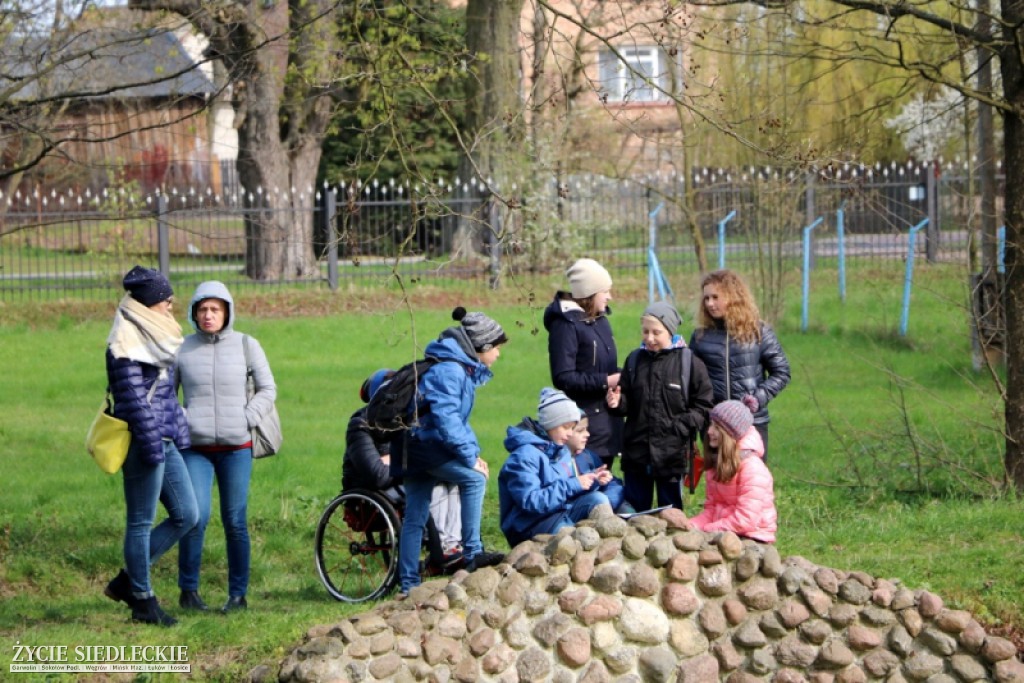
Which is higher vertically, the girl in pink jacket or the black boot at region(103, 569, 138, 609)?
the girl in pink jacket

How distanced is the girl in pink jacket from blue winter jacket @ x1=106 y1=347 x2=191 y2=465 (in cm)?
269

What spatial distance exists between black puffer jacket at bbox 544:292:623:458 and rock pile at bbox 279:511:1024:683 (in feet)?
4.27

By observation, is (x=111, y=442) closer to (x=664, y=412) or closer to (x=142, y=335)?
(x=142, y=335)

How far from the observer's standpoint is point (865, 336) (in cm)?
1669

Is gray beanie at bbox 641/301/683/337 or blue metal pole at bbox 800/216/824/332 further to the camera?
blue metal pole at bbox 800/216/824/332

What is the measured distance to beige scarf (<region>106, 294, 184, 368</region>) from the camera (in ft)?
21.5

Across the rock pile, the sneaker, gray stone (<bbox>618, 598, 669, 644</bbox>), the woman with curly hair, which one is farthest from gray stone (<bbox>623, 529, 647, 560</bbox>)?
the woman with curly hair

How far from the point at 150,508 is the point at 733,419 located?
9.81 feet

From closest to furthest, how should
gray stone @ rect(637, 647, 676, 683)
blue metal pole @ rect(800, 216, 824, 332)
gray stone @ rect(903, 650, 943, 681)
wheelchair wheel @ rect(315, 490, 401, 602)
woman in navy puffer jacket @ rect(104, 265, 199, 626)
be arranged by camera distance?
gray stone @ rect(637, 647, 676, 683)
gray stone @ rect(903, 650, 943, 681)
woman in navy puffer jacket @ rect(104, 265, 199, 626)
wheelchair wheel @ rect(315, 490, 401, 602)
blue metal pole @ rect(800, 216, 824, 332)

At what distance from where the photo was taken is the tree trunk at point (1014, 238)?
849 centimetres

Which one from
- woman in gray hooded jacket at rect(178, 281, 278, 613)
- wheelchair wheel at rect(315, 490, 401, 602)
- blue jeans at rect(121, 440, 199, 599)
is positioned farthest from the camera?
wheelchair wheel at rect(315, 490, 401, 602)

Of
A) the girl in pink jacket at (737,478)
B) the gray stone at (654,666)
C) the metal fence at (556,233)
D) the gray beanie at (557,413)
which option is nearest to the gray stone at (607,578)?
the gray stone at (654,666)

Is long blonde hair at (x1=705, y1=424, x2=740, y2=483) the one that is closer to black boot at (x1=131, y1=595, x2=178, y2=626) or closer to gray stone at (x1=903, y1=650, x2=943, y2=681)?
gray stone at (x1=903, y1=650, x2=943, y2=681)

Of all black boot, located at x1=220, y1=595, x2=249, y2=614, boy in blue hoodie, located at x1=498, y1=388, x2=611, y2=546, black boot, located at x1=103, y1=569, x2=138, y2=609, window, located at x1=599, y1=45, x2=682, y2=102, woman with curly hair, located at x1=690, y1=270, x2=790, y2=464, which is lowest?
black boot, located at x1=220, y1=595, x2=249, y2=614
